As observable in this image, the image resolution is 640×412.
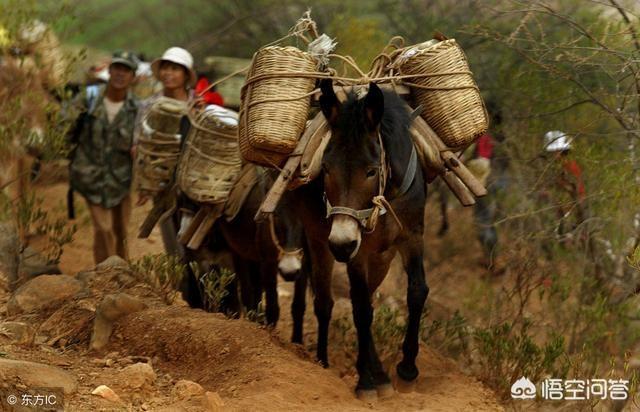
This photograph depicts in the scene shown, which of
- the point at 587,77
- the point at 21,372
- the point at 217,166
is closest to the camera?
the point at 21,372

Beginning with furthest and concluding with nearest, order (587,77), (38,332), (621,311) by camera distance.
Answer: (587,77) → (621,311) → (38,332)

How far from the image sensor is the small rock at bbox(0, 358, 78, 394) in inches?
227

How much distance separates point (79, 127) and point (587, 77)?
5.15 meters

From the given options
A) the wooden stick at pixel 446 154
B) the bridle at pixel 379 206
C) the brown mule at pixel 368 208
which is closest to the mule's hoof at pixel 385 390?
the brown mule at pixel 368 208

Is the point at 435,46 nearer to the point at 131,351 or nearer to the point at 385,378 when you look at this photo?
the point at 385,378

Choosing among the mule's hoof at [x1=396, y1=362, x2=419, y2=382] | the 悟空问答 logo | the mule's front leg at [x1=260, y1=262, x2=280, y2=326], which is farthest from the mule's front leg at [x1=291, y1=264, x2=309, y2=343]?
the 悟空问答 logo

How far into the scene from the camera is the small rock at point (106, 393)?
19.9 ft

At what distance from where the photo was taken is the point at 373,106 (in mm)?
6570

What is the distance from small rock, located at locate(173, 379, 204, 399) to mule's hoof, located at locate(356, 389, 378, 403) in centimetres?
122

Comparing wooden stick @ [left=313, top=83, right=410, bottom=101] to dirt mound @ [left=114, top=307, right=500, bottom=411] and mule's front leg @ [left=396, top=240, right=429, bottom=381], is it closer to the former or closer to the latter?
mule's front leg @ [left=396, top=240, right=429, bottom=381]

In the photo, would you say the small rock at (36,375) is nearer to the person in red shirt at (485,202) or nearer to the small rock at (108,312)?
the small rock at (108,312)

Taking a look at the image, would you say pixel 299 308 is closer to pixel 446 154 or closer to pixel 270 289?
pixel 270 289

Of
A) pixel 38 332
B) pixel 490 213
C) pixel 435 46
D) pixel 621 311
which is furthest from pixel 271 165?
pixel 490 213

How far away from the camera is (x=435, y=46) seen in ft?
24.0
